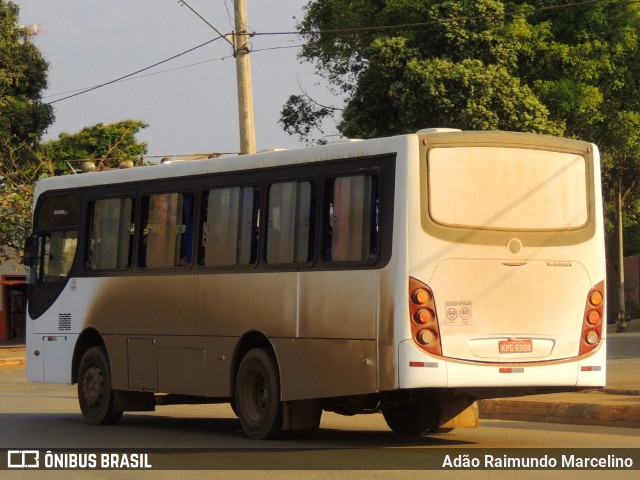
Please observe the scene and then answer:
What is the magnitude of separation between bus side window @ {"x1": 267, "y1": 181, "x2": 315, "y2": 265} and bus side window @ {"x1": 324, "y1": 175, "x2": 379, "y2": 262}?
29 cm

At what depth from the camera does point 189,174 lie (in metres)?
16.1

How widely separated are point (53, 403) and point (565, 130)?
2337 cm

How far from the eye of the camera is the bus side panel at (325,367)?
520 inches

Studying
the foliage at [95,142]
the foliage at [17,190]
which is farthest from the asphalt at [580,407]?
the foliage at [95,142]

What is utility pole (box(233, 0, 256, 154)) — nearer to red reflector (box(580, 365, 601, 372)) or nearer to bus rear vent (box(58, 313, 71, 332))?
bus rear vent (box(58, 313, 71, 332))

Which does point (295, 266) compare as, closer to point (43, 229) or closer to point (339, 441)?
point (339, 441)

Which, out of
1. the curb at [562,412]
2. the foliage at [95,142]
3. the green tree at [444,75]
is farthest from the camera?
the foliage at [95,142]

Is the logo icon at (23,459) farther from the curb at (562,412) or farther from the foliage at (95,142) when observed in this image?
the foliage at (95,142)

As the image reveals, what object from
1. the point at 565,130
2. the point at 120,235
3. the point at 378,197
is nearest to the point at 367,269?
the point at 378,197

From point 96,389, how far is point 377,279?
5.77 meters

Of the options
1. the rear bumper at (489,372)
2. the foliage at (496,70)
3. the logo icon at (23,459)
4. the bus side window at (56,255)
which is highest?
the foliage at (496,70)

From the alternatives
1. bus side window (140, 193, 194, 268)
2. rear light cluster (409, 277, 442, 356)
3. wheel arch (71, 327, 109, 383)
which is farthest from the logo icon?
wheel arch (71, 327, 109, 383)

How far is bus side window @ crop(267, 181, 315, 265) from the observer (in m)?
14.2

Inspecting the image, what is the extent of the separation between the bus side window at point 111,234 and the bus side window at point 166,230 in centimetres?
35
